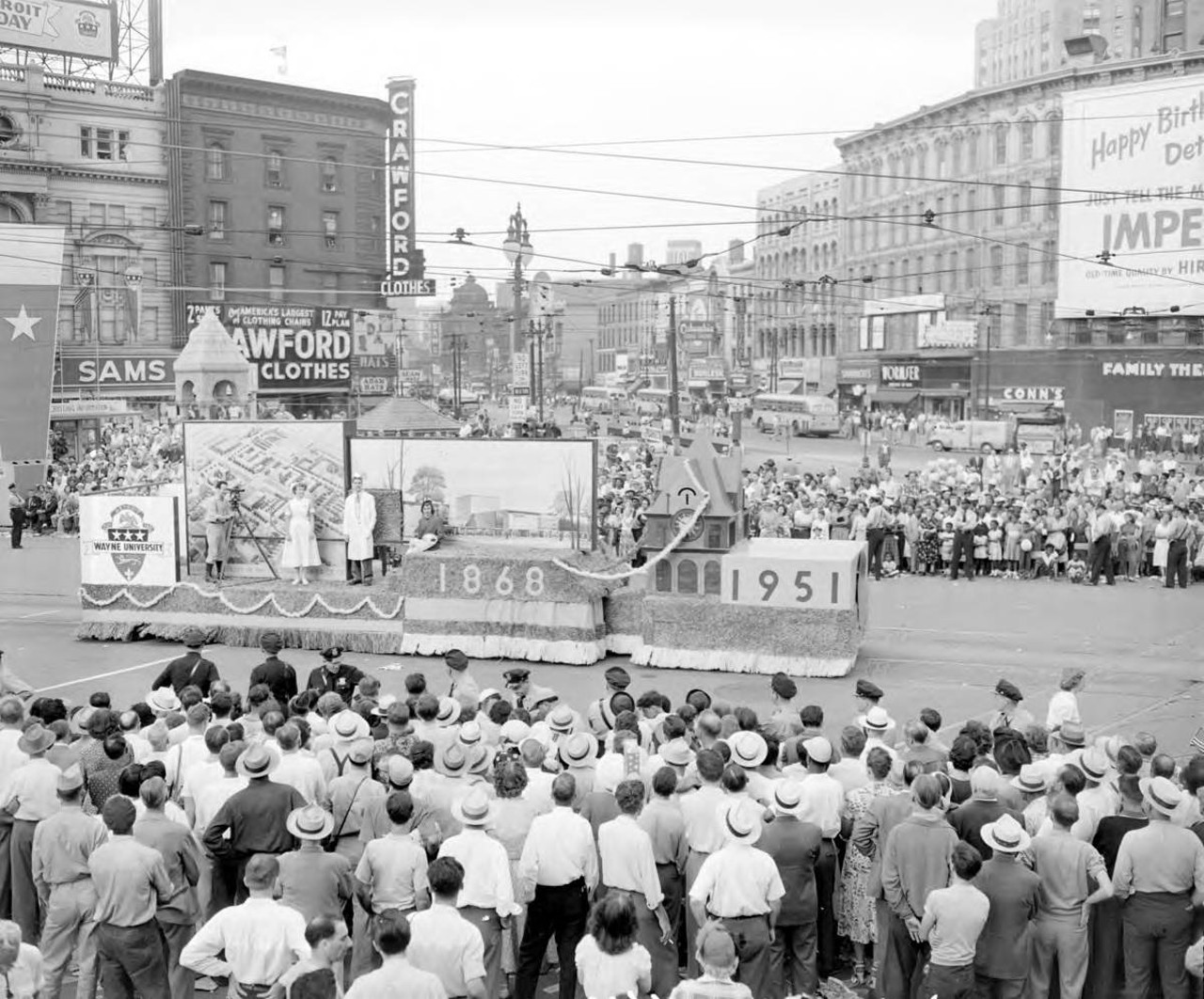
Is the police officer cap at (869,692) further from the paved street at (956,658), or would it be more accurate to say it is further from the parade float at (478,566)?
the parade float at (478,566)

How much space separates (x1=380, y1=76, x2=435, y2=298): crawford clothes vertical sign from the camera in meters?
62.3

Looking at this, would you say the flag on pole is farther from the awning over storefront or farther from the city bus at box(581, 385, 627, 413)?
the awning over storefront

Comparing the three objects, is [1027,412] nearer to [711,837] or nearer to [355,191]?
[355,191]

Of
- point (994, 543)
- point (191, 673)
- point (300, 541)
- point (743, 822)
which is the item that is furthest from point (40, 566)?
point (743, 822)

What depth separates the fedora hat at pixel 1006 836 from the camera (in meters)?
6.94

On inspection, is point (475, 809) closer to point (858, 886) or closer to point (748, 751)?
point (748, 751)

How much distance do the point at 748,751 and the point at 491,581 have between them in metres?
10.2

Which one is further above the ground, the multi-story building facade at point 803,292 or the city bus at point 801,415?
the multi-story building facade at point 803,292

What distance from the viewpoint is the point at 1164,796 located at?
283 inches

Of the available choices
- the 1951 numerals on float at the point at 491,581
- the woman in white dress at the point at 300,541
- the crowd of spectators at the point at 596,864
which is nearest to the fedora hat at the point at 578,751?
the crowd of spectators at the point at 596,864

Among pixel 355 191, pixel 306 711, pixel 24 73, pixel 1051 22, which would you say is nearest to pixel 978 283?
pixel 355 191

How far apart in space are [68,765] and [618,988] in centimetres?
463

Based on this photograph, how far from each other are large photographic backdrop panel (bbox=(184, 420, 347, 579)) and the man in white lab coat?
11.7 inches

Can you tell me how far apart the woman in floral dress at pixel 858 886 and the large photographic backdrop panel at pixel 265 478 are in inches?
489
